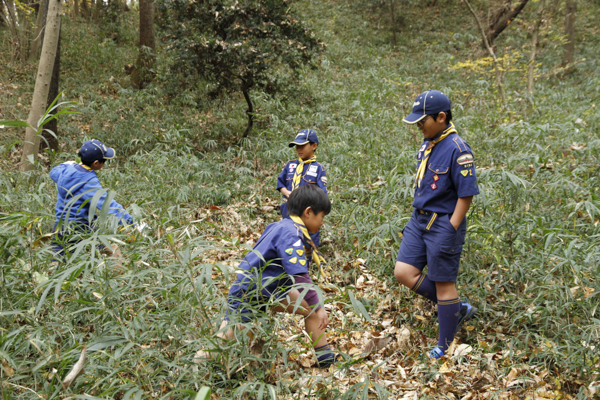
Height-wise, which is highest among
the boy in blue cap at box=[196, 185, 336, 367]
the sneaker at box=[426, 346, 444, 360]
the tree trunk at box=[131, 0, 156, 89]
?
the tree trunk at box=[131, 0, 156, 89]

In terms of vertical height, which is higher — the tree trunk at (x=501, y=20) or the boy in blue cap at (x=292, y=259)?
the tree trunk at (x=501, y=20)

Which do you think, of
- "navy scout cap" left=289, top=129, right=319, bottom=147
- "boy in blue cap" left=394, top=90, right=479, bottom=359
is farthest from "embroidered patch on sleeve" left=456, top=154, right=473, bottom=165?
"navy scout cap" left=289, top=129, right=319, bottom=147

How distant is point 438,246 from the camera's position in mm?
2834

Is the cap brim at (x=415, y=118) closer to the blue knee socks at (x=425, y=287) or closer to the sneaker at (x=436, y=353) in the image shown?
the blue knee socks at (x=425, y=287)

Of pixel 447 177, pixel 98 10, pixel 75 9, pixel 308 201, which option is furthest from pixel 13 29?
pixel 447 177

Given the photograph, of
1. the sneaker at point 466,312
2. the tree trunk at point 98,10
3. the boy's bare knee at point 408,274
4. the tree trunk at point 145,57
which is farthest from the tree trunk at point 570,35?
the tree trunk at point 98,10

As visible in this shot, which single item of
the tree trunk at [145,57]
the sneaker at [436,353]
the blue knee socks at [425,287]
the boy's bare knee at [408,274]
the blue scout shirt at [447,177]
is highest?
the tree trunk at [145,57]

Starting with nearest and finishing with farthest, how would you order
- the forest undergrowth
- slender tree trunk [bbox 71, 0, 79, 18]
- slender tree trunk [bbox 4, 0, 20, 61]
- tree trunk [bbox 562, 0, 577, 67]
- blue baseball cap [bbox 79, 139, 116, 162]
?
the forest undergrowth
blue baseball cap [bbox 79, 139, 116, 162]
slender tree trunk [bbox 4, 0, 20, 61]
tree trunk [bbox 562, 0, 577, 67]
slender tree trunk [bbox 71, 0, 79, 18]

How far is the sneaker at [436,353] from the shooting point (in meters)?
2.85

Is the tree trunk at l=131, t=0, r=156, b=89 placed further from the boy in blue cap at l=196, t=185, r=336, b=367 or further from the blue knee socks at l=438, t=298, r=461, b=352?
the blue knee socks at l=438, t=298, r=461, b=352

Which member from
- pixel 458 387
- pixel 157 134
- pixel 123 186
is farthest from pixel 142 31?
pixel 458 387

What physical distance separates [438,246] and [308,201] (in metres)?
1.07

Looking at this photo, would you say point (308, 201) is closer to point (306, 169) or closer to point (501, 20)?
point (306, 169)

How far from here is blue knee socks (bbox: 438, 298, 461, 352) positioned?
2.88m
